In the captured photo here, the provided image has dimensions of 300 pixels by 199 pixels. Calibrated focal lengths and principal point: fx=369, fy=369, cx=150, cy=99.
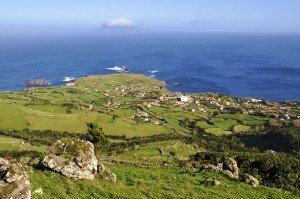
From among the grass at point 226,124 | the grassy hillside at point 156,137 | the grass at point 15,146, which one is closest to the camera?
the grassy hillside at point 156,137

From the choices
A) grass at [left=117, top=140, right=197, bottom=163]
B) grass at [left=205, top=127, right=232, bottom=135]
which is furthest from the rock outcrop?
grass at [left=205, top=127, right=232, bottom=135]

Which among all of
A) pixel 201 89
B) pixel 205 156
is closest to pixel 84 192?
pixel 205 156

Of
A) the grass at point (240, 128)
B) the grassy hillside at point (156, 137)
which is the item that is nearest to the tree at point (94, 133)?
the grassy hillside at point (156, 137)

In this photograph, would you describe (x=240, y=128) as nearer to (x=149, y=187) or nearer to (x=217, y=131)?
(x=217, y=131)

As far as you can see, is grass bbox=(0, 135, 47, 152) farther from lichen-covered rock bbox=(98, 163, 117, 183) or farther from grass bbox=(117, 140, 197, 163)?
lichen-covered rock bbox=(98, 163, 117, 183)

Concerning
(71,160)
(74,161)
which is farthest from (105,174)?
(71,160)

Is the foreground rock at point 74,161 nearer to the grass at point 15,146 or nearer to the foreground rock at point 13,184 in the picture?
the foreground rock at point 13,184

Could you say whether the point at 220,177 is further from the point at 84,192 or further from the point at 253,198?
the point at 84,192
